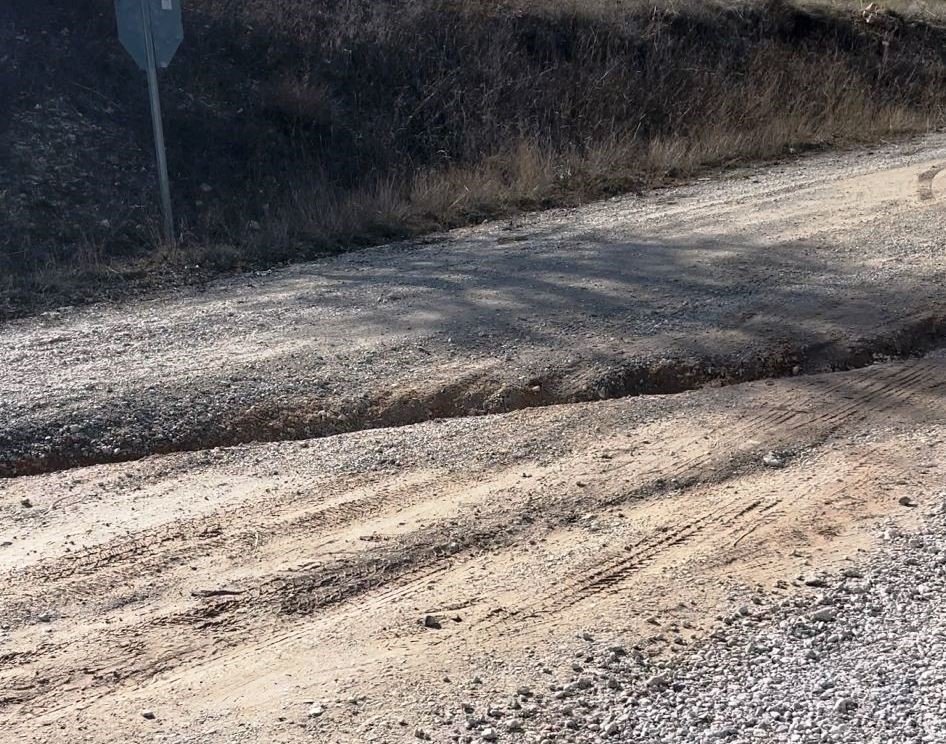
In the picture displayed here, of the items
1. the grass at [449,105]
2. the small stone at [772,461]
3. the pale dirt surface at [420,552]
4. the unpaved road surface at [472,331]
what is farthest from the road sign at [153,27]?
the small stone at [772,461]

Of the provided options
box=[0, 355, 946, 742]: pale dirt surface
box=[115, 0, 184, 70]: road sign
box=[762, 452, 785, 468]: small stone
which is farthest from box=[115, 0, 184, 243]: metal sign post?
box=[762, 452, 785, 468]: small stone

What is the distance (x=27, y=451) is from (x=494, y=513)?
2.27 metres

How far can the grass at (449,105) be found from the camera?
35.3ft

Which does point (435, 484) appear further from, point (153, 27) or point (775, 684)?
point (153, 27)

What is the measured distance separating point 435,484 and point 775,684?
1.73 meters

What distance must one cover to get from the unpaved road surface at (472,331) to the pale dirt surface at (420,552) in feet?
1.11

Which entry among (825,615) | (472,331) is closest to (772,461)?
(825,615)

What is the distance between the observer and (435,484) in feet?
14.9

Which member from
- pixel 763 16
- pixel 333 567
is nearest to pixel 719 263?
pixel 333 567

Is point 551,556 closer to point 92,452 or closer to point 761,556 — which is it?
point 761,556

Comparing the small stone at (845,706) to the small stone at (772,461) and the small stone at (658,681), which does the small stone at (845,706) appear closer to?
the small stone at (658,681)

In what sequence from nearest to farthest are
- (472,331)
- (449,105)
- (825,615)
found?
(825,615)
(472,331)
(449,105)

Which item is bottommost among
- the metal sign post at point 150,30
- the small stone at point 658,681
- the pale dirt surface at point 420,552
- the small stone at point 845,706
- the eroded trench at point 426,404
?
the small stone at point 845,706

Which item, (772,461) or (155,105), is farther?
(155,105)
